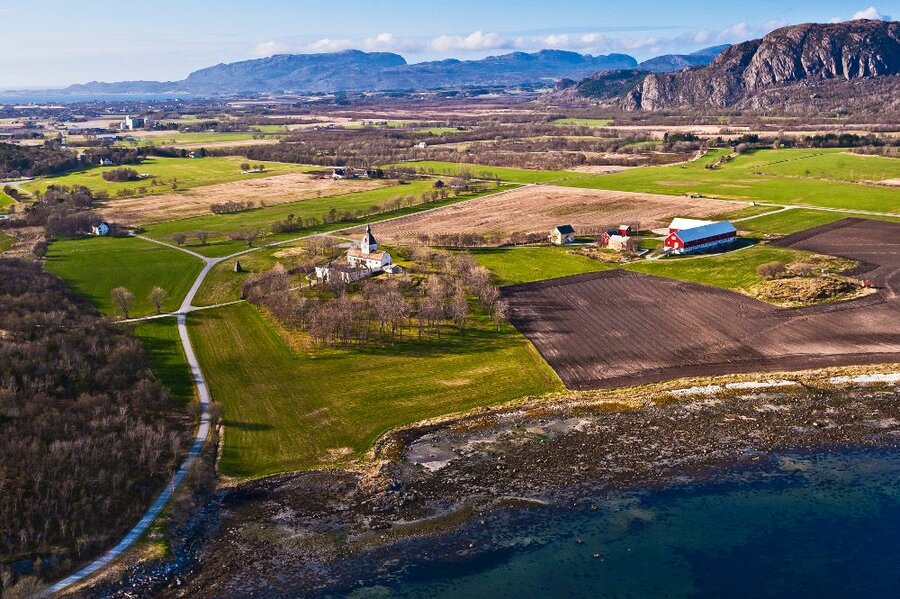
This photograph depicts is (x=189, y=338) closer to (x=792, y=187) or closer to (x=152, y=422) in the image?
(x=152, y=422)

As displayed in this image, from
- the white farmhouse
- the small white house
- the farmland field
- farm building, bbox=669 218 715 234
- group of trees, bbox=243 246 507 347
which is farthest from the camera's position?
the small white house

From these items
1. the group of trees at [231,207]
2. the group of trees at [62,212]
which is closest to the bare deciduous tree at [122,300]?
the group of trees at [62,212]

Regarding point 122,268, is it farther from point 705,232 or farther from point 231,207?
point 705,232

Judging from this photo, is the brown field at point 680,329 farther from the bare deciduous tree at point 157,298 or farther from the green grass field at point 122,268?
the green grass field at point 122,268

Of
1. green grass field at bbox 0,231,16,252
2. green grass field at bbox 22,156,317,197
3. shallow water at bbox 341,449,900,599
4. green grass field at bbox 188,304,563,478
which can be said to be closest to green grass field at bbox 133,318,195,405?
green grass field at bbox 188,304,563,478

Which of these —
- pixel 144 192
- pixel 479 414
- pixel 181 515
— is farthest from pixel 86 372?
pixel 144 192

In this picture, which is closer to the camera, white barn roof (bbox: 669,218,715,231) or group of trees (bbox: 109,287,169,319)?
group of trees (bbox: 109,287,169,319)

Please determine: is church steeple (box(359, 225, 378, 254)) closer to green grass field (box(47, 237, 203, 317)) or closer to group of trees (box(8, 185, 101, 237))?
green grass field (box(47, 237, 203, 317))

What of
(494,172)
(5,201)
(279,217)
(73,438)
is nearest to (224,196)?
(279,217)
